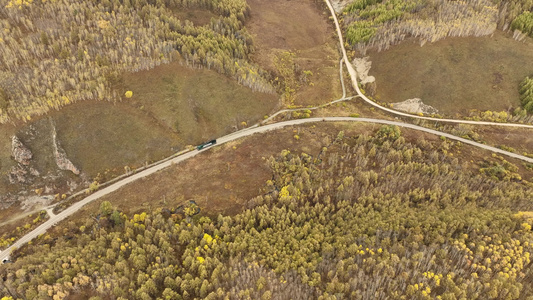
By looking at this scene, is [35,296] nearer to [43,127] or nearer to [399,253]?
[43,127]

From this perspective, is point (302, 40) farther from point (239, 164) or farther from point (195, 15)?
point (239, 164)

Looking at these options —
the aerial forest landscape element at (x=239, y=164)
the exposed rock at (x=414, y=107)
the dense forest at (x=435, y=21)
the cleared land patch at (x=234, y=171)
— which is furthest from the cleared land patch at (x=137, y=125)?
the dense forest at (x=435, y=21)

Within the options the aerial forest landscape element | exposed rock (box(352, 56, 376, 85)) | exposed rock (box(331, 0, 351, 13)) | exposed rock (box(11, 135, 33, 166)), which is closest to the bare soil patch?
the aerial forest landscape element

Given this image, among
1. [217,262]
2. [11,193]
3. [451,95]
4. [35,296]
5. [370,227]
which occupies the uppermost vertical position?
[451,95]

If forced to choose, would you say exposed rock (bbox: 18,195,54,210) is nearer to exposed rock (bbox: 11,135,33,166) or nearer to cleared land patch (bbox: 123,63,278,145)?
exposed rock (bbox: 11,135,33,166)

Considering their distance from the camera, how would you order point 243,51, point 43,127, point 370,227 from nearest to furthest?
point 370,227, point 43,127, point 243,51

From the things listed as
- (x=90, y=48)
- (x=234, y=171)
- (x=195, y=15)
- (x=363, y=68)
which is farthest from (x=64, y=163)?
(x=363, y=68)

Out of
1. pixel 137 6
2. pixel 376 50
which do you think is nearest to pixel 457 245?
pixel 376 50
